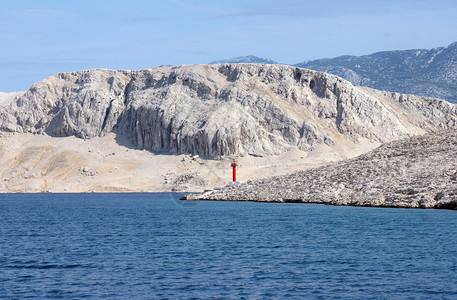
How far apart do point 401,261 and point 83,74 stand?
151565 mm

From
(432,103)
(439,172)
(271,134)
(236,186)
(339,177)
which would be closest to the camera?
(439,172)

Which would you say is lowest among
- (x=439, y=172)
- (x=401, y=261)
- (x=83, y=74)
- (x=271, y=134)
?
(x=401, y=261)

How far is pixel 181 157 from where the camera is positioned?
471ft

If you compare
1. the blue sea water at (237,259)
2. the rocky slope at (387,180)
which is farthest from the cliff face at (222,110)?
the blue sea water at (237,259)

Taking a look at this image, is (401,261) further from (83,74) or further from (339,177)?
(83,74)

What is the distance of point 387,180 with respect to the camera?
6925cm

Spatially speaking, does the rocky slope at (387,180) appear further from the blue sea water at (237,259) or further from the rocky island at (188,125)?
the rocky island at (188,125)

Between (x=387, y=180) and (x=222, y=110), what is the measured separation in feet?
269

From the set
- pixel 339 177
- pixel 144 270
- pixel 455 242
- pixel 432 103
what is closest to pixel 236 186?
pixel 339 177

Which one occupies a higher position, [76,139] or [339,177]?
[76,139]

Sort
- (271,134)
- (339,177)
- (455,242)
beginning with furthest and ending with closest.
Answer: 1. (271,134)
2. (339,177)
3. (455,242)

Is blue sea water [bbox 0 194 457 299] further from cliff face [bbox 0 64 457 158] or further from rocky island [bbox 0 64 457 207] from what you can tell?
cliff face [bbox 0 64 457 158]

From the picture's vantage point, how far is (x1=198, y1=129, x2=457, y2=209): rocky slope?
62969 mm

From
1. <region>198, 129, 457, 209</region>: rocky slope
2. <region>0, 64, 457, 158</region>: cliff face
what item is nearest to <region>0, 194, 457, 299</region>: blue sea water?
<region>198, 129, 457, 209</region>: rocky slope
